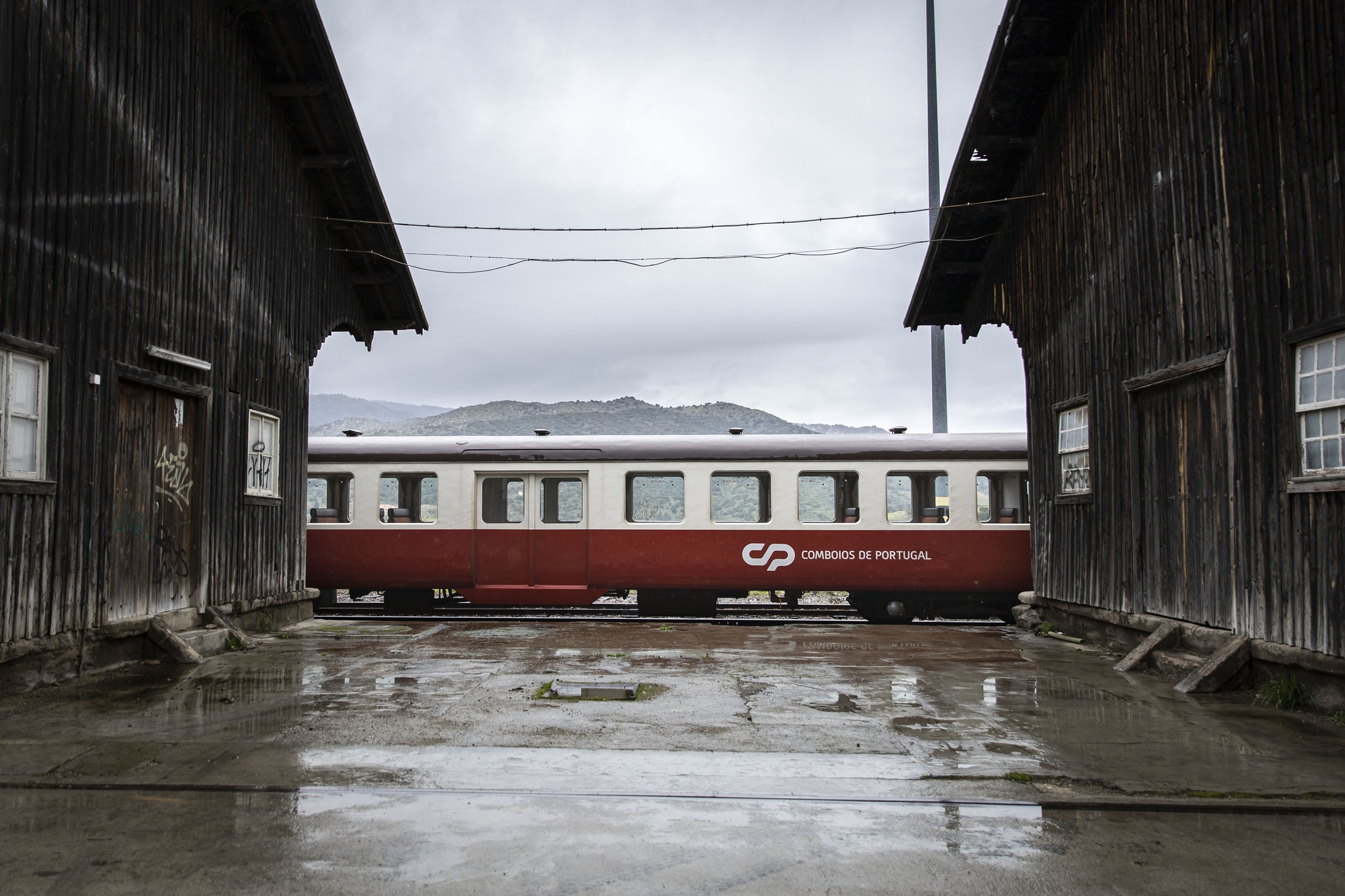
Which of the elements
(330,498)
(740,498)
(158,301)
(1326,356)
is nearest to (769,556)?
(740,498)

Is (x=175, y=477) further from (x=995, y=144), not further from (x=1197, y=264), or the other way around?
(x=995, y=144)

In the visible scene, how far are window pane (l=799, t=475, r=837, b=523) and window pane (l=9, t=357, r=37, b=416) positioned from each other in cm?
978

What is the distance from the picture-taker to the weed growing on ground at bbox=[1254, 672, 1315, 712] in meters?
7.10

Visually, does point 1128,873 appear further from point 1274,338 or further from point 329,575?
point 329,575

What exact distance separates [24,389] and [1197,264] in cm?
1025

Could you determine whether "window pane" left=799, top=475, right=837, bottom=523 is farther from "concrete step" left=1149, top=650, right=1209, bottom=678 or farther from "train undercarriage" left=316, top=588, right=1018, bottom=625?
"concrete step" left=1149, top=650, right=1209, bottom=678

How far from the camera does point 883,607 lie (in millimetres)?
14445

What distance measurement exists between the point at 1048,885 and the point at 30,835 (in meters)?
4.52

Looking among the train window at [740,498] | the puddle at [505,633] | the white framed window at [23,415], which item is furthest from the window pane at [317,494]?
the white framed window at [23,415]

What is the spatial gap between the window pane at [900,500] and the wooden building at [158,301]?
8.55 meters

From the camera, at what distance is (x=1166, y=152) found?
30.1 feet

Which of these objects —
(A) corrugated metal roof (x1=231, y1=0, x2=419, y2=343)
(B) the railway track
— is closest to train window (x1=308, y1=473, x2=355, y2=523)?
(B) the railway track

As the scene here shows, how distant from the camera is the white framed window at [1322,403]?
687 cm

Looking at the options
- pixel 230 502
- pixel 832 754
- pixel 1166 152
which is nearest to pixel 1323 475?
pixel 1166 152
